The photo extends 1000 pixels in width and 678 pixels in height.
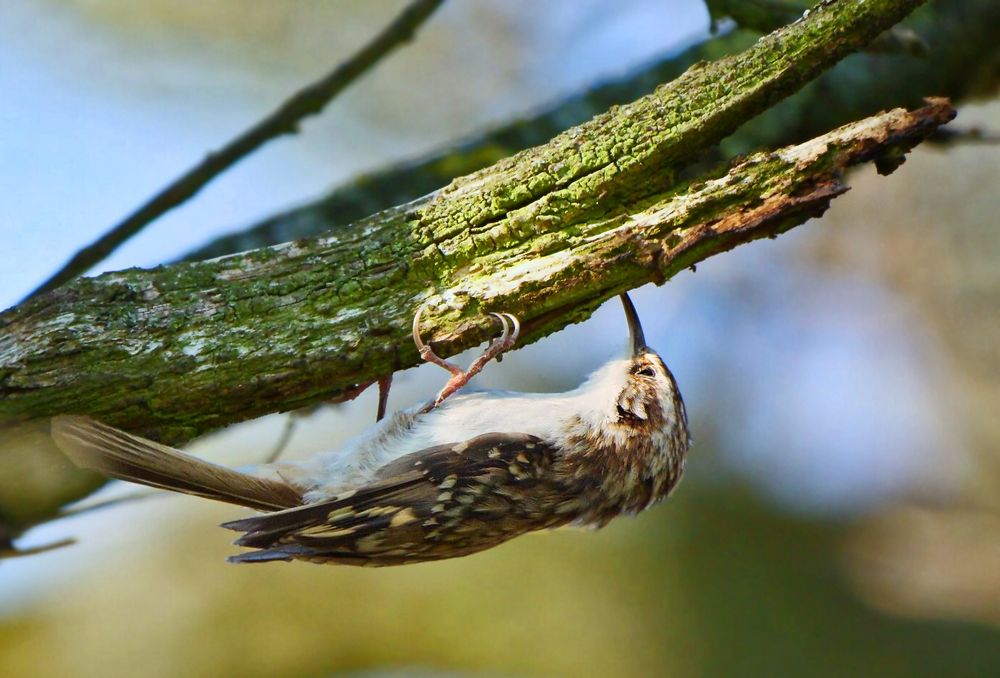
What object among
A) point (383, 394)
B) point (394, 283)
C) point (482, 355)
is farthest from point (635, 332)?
point (394, 283)

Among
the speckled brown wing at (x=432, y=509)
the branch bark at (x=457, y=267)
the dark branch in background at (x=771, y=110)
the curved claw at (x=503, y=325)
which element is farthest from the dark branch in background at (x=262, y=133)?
the curved claw at (x=503, y=325)

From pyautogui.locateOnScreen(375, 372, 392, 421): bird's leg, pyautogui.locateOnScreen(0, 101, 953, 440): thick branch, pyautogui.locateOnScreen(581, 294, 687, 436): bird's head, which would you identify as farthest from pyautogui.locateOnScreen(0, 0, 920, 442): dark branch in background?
pyautogui.locateOnScreen(581, 294, 687, 436): bird's head

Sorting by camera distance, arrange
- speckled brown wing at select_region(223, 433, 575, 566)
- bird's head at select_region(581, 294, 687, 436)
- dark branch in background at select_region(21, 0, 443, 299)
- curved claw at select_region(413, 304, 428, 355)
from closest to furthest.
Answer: curved claw at select_region(413, 304, 428, 355) < speckled brown wing at select_region(223, 433, 575, 566) < bird's head at select_region(581, 294, 687, 436) < dark branch in background at select_region(21, 0, 443, 299)

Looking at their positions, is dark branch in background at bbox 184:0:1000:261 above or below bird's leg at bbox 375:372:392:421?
above

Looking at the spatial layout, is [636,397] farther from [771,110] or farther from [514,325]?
[771,110]

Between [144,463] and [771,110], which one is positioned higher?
[771,110]

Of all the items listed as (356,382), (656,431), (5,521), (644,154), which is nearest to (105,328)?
(356,382)

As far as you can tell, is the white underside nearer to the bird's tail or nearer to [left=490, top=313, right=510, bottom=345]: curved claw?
the bird's tail

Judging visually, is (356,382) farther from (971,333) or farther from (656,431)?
(971,333)
